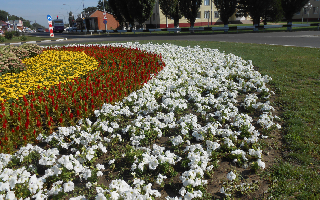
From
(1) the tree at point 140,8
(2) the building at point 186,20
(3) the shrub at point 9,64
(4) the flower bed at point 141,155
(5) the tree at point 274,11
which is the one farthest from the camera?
(2) the building at point 186,20

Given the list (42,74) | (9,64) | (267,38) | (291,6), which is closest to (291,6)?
(291,6)

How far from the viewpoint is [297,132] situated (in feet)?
15.5

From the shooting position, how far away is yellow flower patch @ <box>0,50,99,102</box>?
266 inches

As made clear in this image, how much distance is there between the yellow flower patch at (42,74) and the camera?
266 inches

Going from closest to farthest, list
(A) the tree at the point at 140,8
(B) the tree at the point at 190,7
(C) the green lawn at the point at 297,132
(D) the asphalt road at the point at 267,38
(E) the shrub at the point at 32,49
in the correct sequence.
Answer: (C) the green lawn at the point at 297,132 → (E) the shrub at the point at 32,49 → (D) the asphalt road at the point at 267,38 → (B) the tree at the point at 190,7 → (A) the tree at the point at 140,8

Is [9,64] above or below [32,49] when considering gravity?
below

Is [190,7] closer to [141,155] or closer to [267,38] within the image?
[267,38]

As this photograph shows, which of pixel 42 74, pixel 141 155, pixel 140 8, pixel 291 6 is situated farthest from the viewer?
pixel 291 6

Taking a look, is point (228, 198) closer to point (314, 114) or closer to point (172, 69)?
point (314, 114)

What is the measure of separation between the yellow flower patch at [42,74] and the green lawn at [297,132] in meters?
5.84

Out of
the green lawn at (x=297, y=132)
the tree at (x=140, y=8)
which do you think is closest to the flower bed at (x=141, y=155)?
the green lawn at (x=297, y=132)

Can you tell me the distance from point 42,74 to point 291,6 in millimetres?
38387

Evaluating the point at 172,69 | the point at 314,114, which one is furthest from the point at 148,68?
the point at 314,114

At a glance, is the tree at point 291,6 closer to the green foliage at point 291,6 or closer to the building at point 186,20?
the green foliage at point 291,6
